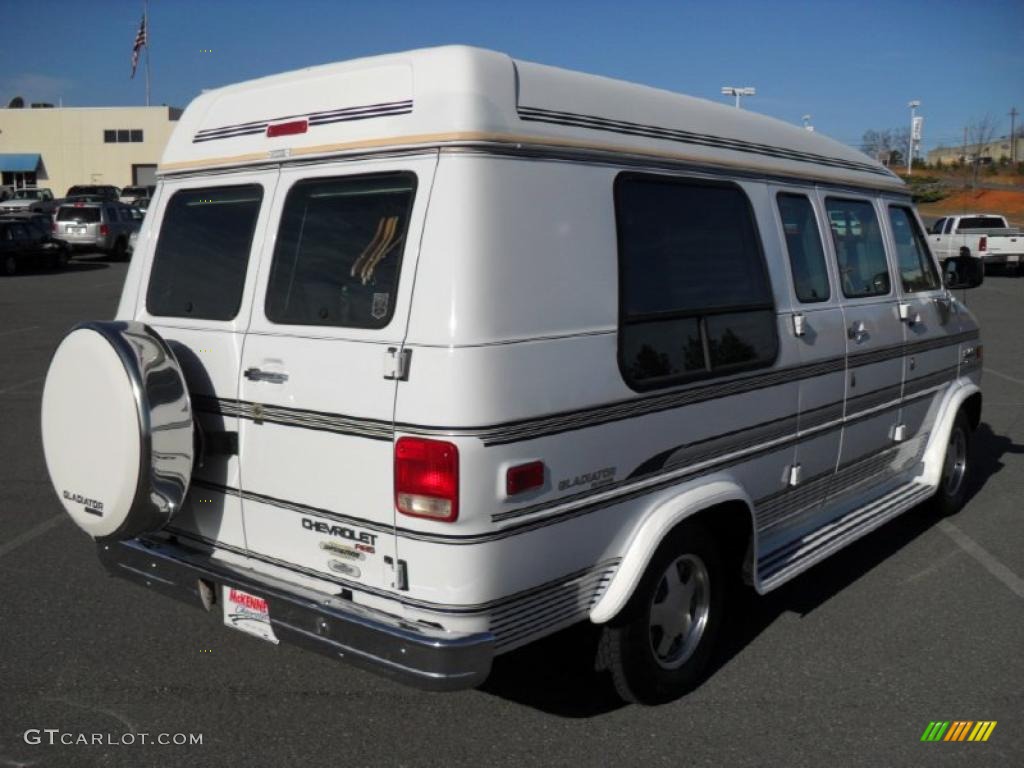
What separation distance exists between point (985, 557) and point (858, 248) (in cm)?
202

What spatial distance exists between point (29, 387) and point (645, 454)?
9165 mm

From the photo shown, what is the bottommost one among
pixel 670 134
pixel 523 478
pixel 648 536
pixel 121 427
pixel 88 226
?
pixel 648 536

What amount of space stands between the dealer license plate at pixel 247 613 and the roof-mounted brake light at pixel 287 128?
1731mm

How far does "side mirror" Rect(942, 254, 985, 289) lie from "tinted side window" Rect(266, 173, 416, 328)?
4371 millimetres

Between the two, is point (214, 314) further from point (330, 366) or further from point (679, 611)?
point (679, 611)

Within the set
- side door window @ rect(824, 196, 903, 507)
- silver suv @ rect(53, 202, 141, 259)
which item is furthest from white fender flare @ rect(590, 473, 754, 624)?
silver suv @ rect(53, 202, 141, 259)

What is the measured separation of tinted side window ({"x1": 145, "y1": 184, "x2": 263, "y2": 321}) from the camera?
3.88 m

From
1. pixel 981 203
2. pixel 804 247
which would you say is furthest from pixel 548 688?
pixel 981 203

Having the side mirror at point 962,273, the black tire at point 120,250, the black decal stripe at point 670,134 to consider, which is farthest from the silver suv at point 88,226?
the black decal stripe at point 670,134

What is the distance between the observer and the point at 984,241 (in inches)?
1051

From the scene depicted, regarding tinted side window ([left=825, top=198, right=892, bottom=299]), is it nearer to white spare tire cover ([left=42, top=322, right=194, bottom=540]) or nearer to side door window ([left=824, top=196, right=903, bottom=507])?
side door window ([left=824, top=196, right=903, bottom=507])

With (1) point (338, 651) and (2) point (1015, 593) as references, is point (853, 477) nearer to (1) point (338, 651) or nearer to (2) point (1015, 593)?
(2) point (1015, 593)

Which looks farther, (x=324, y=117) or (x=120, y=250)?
(x=120, y=250)

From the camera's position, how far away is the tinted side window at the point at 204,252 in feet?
12.7
